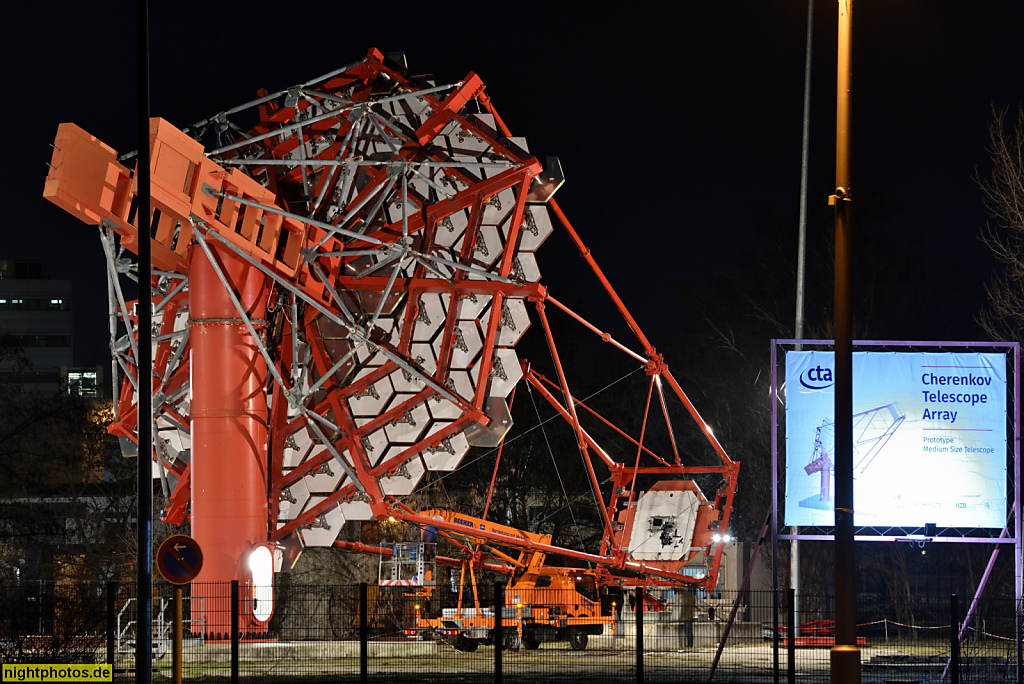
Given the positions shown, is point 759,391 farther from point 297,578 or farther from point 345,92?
point 345,92

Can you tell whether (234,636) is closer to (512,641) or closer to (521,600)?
(512,641)

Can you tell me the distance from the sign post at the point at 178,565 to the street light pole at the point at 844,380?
7995mm

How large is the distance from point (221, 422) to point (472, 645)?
348 inches

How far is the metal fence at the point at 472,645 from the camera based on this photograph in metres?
21.1

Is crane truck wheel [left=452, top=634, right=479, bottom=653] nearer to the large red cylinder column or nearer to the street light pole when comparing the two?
the large red cylinder column

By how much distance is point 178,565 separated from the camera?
16.0 meters

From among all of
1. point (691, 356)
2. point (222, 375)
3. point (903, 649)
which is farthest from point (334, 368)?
point (691, 356)

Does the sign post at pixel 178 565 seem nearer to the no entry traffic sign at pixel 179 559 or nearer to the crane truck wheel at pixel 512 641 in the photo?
the no entry traffic sign at pixel 179 559

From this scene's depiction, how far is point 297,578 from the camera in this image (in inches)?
2095

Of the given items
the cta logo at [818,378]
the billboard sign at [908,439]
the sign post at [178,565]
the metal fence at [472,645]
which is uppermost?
the cta logo at [818,378]

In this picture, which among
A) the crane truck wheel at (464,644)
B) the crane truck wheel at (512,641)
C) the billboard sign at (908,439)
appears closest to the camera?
the billboard sign at (908,439)

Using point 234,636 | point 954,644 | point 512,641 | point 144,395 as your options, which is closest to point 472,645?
point 512,641

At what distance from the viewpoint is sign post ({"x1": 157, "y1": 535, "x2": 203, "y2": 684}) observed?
15.9 m

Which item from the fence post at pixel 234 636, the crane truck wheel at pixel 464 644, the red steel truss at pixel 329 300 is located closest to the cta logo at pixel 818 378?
the red steel truss at pixel 329 300
